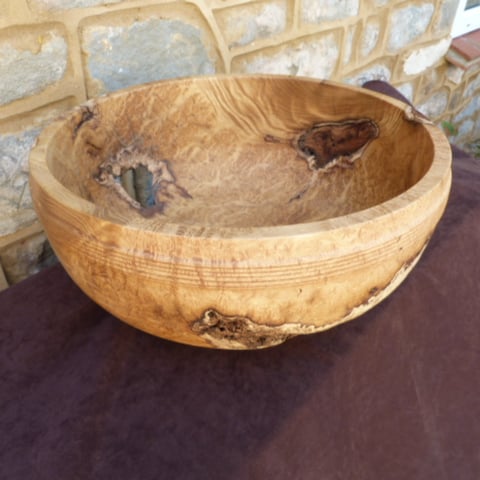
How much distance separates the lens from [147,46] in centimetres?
79

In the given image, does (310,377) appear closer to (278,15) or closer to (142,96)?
(142,96)

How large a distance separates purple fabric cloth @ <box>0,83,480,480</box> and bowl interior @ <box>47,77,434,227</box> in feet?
0.55

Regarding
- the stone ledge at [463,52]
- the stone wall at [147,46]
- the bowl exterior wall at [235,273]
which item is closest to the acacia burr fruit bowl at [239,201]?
the bowl exterior wall at [235,273]

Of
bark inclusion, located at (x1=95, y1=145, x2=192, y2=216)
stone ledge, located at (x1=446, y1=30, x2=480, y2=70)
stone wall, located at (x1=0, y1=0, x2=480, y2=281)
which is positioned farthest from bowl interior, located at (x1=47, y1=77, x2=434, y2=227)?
stone ledge, located at (x1=446, y1=30, x2=480, y2=70)

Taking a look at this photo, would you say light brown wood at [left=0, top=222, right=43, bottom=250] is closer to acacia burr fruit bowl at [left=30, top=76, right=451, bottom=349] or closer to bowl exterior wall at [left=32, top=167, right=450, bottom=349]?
acacia burr fruit bowl at [left=30, top=76, right=451, bottom=349]

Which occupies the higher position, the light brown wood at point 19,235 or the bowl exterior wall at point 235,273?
the bowl exterior wall at point 235,273

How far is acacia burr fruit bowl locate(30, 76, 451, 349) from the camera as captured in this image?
0.38m

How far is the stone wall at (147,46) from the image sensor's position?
26.5 inches

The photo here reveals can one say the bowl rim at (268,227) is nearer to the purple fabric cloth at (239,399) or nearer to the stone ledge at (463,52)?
the purple fabric cloth at (239,399)

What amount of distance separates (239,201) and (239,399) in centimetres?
32

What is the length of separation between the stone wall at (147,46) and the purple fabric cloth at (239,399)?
0.24 m

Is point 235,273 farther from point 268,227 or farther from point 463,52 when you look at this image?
point 463,52

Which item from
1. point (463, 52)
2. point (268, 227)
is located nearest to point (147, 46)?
point (268, 227)

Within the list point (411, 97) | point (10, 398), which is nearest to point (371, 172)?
point (10, 398)
